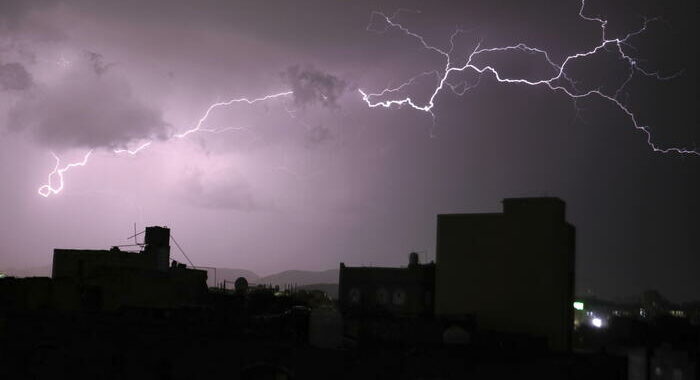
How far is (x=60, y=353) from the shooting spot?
22109 millimetres

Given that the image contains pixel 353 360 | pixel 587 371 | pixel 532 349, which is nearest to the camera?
pixel 353 360

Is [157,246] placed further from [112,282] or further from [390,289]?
[390,289]

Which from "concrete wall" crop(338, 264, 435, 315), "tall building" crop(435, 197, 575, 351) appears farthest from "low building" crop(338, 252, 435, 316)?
"tall building" crop(435, 197, 575, 351)

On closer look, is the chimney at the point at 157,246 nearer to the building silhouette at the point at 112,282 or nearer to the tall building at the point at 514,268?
the building silhouette at the point at 112,282

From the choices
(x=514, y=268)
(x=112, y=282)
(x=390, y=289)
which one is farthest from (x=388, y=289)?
(x=112, y=282)

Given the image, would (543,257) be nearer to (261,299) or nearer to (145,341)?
(261,299)

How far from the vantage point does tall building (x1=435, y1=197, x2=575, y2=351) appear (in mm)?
30359

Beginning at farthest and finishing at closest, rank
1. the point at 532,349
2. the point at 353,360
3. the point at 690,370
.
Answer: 1. the point at 690,370
2. the point at 532,349
3. the point at 353,360

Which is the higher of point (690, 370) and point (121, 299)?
point (121, 299)

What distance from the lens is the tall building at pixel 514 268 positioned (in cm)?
3036

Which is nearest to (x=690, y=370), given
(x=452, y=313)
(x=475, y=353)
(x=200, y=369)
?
(x=452, y=313)

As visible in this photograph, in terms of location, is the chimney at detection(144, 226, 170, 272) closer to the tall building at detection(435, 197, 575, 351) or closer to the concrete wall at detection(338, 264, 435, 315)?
the concrete wall at detection(338, 264, 435, 315)

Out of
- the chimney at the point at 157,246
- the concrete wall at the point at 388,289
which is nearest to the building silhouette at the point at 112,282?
the chimney at the point at 157,246

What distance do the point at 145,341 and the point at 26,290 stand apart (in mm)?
7929
